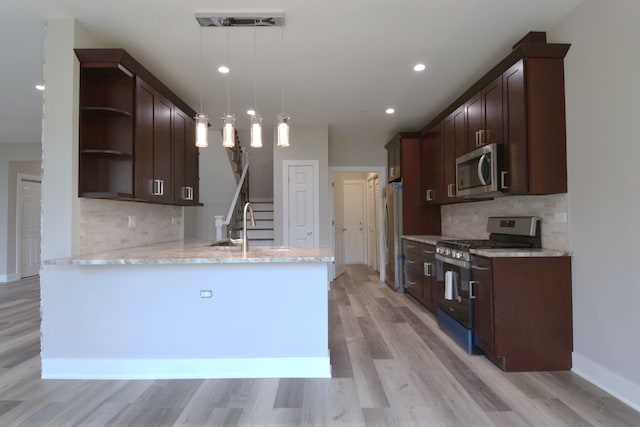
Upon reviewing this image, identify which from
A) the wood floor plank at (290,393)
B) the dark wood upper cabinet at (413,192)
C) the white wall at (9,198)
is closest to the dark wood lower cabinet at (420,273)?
the dark wood upper cabinet at (413,192)

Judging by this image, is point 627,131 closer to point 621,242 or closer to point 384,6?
point 621,242

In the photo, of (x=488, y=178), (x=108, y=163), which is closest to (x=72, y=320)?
(x=108, y=163)

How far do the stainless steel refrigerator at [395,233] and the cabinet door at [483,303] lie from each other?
7.85 feet

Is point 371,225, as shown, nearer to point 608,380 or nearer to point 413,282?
point 413,282

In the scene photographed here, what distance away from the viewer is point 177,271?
2572 mm

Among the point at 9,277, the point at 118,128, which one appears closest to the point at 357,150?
the point at 118,128

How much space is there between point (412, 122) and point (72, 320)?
16.7 feet

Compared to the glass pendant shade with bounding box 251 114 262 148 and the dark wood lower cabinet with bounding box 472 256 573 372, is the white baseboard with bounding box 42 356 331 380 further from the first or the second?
the glass pendant shade with bounding box 251 114 262 148

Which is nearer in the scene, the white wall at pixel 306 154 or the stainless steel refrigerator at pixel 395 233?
the stainless steel refrigerator at pixel 395 233

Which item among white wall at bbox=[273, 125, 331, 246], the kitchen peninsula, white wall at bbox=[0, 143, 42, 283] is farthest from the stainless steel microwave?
white wall at bbox=[0, 143, 42, 283]

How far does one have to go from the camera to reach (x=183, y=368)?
2.56 m

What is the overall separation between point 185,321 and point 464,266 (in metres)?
2.43

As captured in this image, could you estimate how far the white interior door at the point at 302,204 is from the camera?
18.7ft

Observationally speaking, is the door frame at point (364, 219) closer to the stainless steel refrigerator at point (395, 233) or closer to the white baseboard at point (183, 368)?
the stainless steel refrigerator at point (395, 233)
